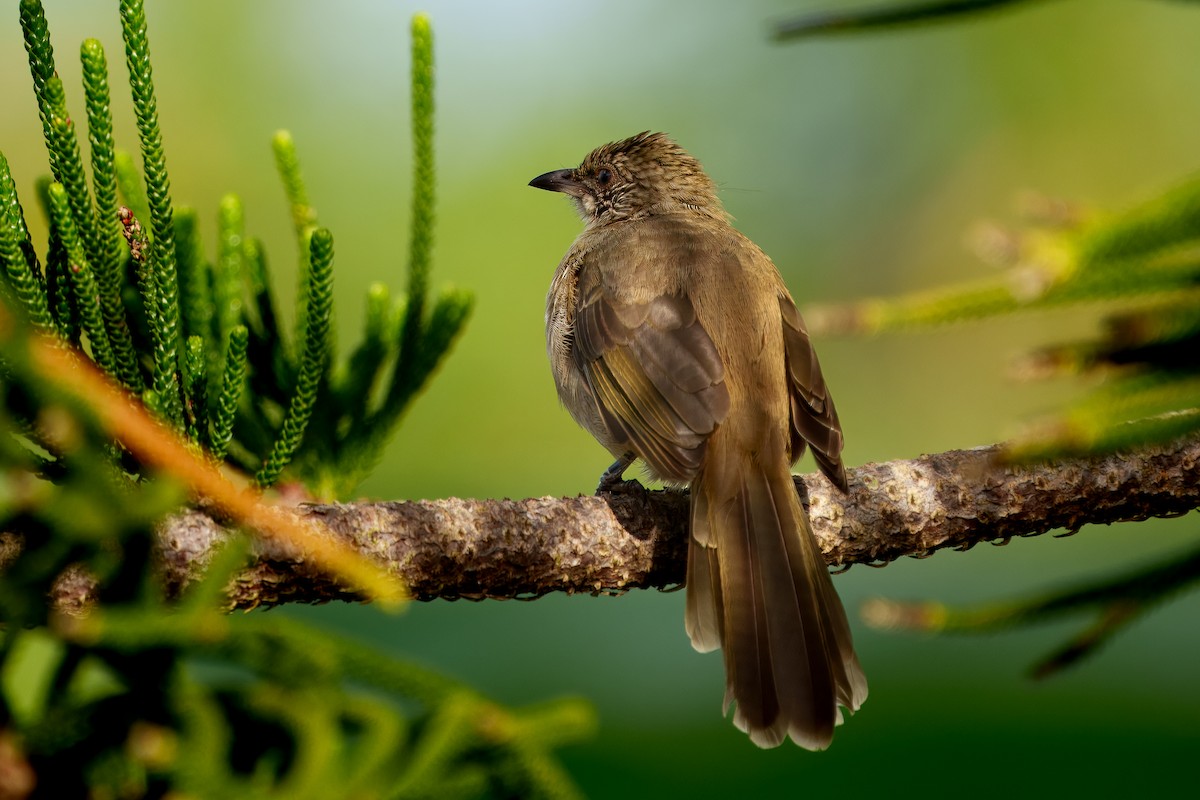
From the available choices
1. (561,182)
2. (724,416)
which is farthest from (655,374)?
(561,182)

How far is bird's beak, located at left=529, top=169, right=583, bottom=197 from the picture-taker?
5680 mm

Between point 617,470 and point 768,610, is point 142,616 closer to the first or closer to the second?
point 768,610

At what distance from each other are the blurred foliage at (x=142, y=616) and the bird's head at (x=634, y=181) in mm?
3626

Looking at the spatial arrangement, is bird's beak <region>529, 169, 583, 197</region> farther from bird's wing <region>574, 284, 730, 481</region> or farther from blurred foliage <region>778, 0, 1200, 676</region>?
blurred foliage <region>778, 0, 1200, 676</region>

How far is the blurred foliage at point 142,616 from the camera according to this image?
3.57ft

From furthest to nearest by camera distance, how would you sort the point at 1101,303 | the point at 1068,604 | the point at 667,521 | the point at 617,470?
the point at 617,470
the point at 667,521
the point at 1068,604
the point at 1101,303

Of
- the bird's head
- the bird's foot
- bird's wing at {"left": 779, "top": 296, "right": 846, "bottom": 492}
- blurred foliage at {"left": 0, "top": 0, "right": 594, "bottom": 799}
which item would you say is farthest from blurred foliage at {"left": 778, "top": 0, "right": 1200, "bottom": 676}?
Result: the bird's head

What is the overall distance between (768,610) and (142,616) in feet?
6.95

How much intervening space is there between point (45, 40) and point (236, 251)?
0.59m

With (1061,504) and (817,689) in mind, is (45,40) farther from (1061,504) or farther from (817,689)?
(1061,504)

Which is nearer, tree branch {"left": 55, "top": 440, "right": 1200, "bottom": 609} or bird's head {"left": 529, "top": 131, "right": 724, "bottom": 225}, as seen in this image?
tree branch {"left": 55, "top": 440, "right": 1200, "bottom": 609}

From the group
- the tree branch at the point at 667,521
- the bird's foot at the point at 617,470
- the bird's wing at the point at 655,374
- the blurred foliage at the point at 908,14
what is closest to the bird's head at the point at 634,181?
the bird's wing at the point at 655,374

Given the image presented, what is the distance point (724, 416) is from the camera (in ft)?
11.8

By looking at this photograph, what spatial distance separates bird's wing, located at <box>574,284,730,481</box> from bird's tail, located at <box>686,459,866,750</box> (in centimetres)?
20
